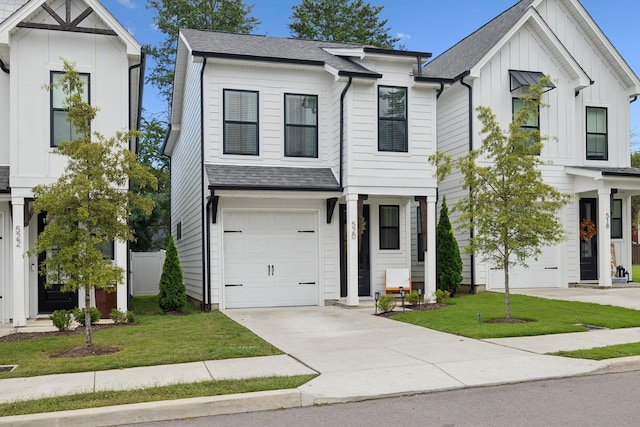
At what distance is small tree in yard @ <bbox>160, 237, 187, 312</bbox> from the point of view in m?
15.2

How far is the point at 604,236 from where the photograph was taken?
1797cm

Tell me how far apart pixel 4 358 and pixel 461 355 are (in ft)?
22.1

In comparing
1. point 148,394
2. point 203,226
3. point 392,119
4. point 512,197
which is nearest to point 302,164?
point 392,119

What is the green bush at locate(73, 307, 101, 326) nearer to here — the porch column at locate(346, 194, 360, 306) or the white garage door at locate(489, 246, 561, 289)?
the porch column at locate(346, 194, 360, 306)

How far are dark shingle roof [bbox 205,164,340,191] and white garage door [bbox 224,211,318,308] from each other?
105 cm

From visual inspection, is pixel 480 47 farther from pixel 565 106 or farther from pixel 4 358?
pixel 4 358

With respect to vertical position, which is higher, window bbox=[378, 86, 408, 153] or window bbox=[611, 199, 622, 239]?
window bbox=[378, 86, 408, 153]

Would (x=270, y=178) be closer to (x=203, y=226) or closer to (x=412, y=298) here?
(x=203, y=226)

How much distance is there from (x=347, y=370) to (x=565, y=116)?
13897 millimetres

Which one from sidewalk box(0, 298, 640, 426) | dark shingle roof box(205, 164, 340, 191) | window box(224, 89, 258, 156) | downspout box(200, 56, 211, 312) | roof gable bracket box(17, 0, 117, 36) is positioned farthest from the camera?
window box(224, 89, 258, 156)

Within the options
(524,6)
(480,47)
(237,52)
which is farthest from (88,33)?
(524,6)

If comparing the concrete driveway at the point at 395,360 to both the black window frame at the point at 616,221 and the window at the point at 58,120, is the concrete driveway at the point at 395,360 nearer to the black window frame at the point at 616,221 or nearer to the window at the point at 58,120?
the window at the point at 58,120

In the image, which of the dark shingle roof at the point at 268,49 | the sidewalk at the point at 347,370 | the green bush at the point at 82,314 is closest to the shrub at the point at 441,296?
the sidewalk at the point at 347,370

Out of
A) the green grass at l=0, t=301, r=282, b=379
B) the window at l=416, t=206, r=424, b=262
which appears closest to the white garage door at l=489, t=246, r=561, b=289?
the window at l=416, t=206, r=424, b=262
